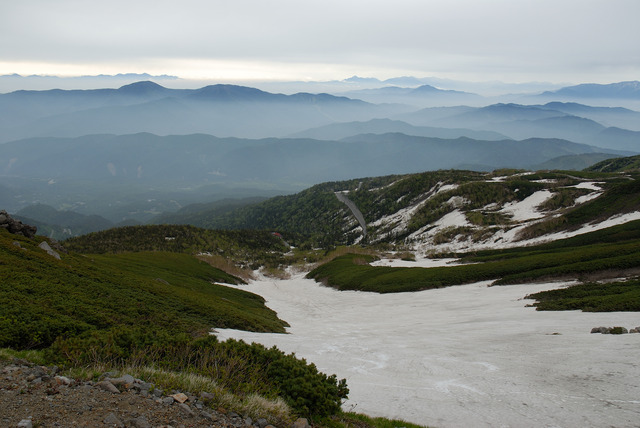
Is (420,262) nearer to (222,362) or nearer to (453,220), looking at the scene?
(453,220)

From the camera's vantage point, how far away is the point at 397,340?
67.2 feet

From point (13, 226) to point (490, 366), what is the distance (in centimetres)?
3323

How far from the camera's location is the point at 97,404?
6680 millimetres

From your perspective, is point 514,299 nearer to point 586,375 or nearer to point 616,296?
point 616,296

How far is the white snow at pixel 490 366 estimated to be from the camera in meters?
10.4

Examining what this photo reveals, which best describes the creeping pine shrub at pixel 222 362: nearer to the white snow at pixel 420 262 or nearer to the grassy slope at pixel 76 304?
the grassy slope at pixel 76 304

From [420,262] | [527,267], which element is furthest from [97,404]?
[420,262]

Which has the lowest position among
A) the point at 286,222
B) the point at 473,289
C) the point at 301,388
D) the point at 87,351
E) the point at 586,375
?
the point at 286,222

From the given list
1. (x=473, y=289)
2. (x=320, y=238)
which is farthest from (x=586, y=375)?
(x=320, y=238)

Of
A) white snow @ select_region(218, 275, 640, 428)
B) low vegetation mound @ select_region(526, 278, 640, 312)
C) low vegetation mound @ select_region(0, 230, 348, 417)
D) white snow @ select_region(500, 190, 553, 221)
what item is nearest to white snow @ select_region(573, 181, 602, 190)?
white snow @ select_region(500, 190, 553, 221)

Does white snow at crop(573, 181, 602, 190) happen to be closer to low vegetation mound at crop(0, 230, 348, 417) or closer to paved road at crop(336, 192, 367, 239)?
paved road at crop(336, 192, 367, 239)

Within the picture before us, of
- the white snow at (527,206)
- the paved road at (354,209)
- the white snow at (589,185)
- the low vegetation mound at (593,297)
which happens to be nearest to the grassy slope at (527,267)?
the low vegetation mound at (593,297)

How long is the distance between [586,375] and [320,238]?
382ft

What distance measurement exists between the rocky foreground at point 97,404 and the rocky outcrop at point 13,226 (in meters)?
25.0
